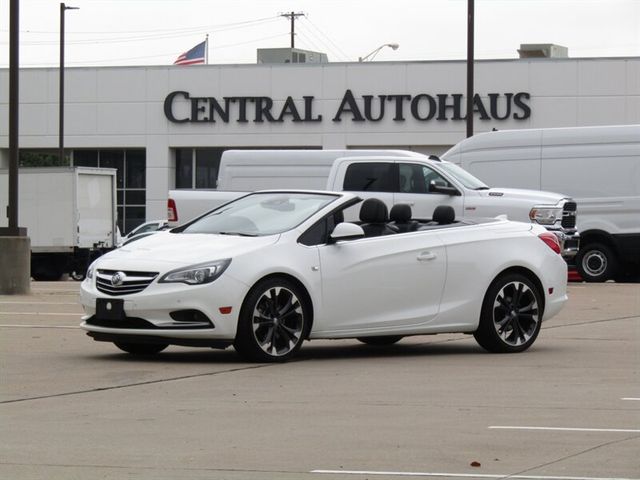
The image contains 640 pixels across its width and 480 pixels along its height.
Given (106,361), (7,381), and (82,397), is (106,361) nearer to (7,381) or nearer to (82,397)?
(7,381)

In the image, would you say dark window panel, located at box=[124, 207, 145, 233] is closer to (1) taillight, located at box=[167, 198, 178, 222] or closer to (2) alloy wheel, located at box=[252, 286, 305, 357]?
(1) taillight, located at box=[167, 198, 178, 222]

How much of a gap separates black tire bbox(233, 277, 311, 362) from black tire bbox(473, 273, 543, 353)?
1863mm

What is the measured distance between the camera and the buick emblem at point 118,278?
1142 cm

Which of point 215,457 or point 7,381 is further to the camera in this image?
point 7,381

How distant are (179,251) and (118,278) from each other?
0.55 m

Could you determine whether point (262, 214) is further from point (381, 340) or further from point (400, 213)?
point (381, 340)

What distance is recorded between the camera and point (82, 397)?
9578mm

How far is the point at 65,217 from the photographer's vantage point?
3478 cm

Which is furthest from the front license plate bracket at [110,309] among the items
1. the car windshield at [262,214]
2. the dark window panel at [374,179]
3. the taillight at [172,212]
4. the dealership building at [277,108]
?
the dealership building at [277,108]

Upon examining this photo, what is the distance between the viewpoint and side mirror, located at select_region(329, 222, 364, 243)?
11.9 meters

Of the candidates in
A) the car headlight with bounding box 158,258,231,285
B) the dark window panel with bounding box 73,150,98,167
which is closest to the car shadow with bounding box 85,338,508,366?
the car headlight with bounding box 158,258,231,285

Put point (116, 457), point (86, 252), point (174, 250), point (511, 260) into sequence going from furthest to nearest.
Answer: point (86, 252) → point (511, 260) → point (174, 250) → point (116, 457)

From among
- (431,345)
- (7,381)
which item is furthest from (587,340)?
(7,381)

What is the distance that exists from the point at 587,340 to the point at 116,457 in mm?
7906
